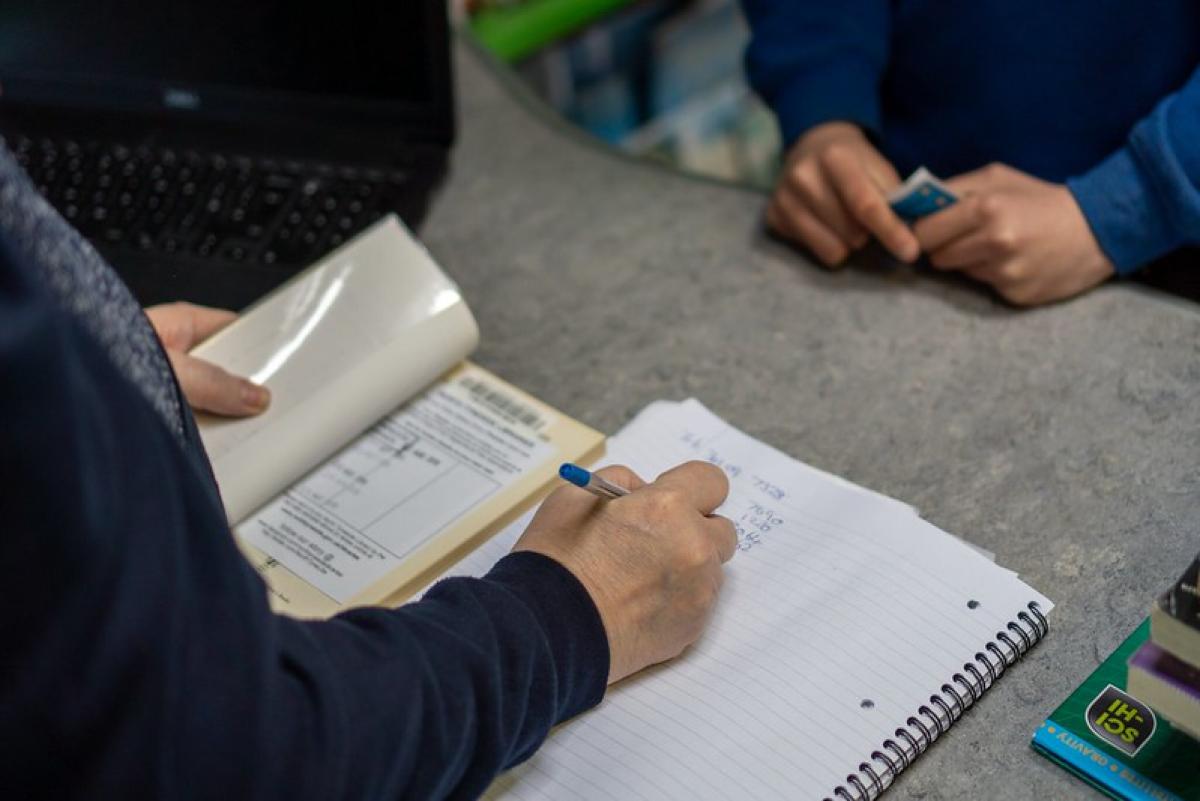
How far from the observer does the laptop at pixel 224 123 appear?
3.40 feet

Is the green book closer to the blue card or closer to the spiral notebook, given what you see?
the spiral notebook

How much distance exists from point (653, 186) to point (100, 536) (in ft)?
2.53

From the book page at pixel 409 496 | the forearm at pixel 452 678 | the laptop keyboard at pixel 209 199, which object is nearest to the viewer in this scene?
the forearm at pixel 452 678

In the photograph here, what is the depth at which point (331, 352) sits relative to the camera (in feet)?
2.82

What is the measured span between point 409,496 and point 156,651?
1.19ft

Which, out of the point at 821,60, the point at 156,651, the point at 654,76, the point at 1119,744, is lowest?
the point at 654,76

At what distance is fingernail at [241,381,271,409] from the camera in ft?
2.70

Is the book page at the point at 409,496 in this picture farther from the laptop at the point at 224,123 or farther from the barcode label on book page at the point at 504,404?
the laptop at the point at 224,123

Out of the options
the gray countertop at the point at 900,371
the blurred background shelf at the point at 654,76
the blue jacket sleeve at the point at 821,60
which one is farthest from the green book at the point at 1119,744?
the blurred background shelf at the point at 654,76

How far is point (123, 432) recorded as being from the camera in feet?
1.44

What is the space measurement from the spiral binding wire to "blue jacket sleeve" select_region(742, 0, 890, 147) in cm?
55

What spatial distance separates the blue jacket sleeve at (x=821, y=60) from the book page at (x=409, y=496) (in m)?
0.42

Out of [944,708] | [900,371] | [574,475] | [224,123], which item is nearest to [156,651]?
[574,475]

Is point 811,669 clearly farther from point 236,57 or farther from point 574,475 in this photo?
point 236,57
